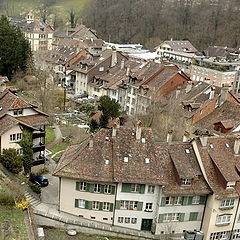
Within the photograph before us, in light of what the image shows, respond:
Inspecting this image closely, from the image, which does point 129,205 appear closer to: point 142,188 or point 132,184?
point 142,188

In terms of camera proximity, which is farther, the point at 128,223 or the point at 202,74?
the point at 202,74

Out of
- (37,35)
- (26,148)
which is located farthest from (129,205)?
(37,35)

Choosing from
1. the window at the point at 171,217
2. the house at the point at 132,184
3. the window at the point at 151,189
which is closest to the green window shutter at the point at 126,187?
the house at the point at 132,184

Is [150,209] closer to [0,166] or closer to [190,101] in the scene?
[0,166]

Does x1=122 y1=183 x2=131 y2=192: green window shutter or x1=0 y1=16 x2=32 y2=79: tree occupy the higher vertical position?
x1=0 y1=16 x2=32 y2=79: tree

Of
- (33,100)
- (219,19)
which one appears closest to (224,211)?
(33,100)

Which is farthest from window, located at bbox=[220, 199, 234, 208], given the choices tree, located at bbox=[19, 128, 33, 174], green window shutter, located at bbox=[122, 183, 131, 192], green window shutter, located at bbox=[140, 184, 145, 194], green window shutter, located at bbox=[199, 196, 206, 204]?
tree, located at bbox=[19, 128, 33, 174]

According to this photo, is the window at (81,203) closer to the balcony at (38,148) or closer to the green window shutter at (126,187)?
the green window shutter at (126,187)

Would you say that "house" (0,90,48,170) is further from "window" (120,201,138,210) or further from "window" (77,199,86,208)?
"window" (120,201,138,210)
